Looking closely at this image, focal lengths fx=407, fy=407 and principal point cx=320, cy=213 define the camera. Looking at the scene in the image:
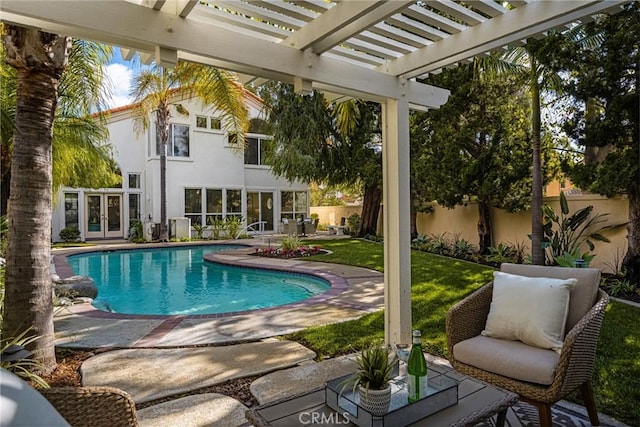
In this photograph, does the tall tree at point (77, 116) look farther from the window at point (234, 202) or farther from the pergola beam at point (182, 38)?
the window at point (234, 202)

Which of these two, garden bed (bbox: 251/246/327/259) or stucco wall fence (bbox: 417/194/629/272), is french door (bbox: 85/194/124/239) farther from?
stucco wall fence (bbox: 417/194/629/272)

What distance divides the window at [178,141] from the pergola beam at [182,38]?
1599 cm

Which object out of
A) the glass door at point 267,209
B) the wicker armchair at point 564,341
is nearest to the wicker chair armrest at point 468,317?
the wicker armchair at point 564,341

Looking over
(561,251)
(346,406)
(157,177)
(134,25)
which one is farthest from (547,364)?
(157,177)

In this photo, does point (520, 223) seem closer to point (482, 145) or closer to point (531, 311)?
point (482, 145)

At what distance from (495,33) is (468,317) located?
2212mm

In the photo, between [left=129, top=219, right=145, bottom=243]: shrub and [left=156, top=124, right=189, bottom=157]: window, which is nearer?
[left=129, top=219, right=145, bottom=243]: shrub

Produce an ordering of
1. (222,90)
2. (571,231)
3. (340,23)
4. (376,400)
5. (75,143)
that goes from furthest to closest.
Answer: (75,143) < (571,231) < (222,90) < (340,23) < (376,400)

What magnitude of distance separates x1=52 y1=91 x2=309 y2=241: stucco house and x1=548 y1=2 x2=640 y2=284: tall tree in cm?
1277

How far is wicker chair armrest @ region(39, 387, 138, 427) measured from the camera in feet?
5.86

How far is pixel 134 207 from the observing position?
62.2 feet

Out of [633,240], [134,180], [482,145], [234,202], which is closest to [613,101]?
[633,240]

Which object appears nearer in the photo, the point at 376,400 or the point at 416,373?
the point at 376,400

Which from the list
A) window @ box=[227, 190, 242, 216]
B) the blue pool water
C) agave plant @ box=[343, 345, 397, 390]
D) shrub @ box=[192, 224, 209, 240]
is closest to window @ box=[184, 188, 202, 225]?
shrub @ box=[192, 224, 209, 240]
